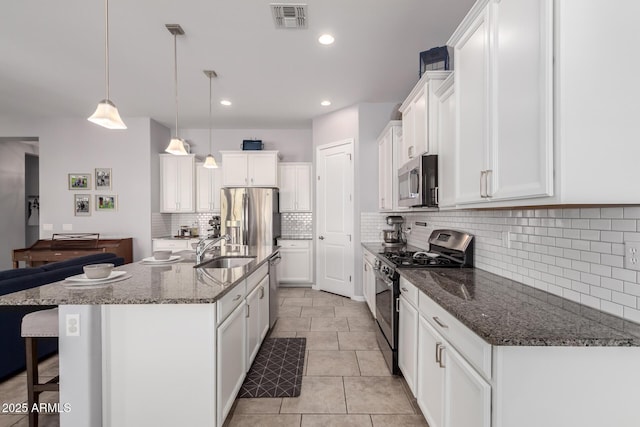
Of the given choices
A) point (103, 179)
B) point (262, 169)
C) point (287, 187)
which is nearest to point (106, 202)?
point (103, 179)

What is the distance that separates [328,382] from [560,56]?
245 centimetres

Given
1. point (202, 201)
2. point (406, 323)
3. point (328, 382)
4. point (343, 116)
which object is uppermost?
point (343, 116)

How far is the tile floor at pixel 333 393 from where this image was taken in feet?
6.47

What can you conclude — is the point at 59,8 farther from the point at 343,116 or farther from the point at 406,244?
the point at 406,244

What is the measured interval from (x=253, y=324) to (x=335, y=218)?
8.59 feet

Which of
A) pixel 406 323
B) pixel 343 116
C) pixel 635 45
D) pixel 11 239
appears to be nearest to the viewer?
pixel 635 45

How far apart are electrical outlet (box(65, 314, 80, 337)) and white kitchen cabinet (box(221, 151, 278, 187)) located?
4096 millimetres

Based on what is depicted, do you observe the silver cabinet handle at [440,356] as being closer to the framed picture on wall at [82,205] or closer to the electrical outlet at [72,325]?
the electrical outlet at [72,325]

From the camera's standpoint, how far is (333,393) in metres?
2.26

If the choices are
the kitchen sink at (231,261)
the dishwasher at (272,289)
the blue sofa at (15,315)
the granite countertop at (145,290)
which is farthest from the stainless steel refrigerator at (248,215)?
the granite countertop at (145,290)

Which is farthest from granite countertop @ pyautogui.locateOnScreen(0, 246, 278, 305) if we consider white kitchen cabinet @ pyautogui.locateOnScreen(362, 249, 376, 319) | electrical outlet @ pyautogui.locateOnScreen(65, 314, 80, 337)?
white kitchen cabinet @ pyautogui.locateOnScreen(362, 249, 376, 319)

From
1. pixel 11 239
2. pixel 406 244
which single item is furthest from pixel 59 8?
pixel 11 239

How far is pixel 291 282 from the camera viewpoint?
5.47 metres

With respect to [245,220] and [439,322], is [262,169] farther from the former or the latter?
[439,322]
